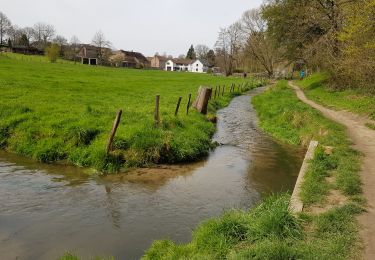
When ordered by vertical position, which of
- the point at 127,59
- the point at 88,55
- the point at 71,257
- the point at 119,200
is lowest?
the point at 119,200

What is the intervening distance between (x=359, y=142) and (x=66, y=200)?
11300 millimetres

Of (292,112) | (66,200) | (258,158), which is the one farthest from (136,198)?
(292,112)

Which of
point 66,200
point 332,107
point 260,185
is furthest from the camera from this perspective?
point 332,107

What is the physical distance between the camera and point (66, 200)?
32.2 ft

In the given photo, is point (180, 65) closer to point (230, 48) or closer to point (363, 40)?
point (230, 48)

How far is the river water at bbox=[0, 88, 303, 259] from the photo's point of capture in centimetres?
764

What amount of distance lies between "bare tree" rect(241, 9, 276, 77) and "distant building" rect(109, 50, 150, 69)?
1697 inches

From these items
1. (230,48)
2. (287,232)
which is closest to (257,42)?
(230,48)

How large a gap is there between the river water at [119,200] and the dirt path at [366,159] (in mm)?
2328

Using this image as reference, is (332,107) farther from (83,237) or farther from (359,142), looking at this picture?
(83,237)

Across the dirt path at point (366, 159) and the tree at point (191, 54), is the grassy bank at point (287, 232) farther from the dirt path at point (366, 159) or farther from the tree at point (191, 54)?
the tree at point (191, 54)

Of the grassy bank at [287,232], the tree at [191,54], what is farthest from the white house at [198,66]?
the grassy bank at [287,232]

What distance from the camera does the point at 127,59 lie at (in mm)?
139375

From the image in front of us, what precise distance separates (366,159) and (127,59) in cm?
13294
